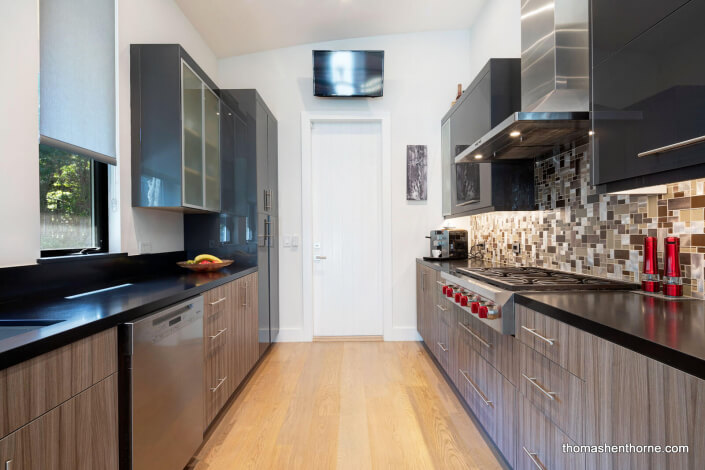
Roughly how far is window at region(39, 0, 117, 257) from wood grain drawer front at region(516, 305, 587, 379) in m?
2.21

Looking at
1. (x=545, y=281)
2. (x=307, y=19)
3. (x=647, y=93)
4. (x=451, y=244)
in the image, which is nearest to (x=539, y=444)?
(x=545, y=281)

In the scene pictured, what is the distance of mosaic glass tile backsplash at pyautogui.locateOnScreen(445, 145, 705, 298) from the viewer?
1.26 meters

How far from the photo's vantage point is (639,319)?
97 cm

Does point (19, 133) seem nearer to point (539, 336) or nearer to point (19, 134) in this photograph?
point (19, 134)

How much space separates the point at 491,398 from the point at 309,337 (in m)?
2.20

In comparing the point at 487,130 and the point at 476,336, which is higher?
the point at 487,130

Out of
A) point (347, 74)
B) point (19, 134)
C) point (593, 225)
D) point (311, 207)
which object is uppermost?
point (347, 74)

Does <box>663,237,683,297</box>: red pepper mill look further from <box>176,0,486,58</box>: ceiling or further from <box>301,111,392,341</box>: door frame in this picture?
<box>176,0,486,58</box>: ceiling

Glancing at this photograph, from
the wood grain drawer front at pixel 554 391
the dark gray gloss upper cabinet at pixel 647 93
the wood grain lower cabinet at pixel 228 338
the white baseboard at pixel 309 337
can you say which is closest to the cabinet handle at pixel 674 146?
the dark gray gloss upper cabinet at pixel 647 93

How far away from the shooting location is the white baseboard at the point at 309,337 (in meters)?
3.57

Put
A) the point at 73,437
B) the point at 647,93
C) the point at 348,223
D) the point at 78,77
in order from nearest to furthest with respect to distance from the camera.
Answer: the point at 73,437 < the point at 647,93 < the point at 78,77 < the point at 348,223

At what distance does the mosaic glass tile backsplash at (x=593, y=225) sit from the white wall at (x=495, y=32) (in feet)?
3.45

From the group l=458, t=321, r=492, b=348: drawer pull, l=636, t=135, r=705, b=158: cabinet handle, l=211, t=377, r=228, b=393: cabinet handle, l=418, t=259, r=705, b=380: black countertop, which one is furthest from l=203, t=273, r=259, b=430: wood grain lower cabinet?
l=636, t=135, r=705, b=158: cabinet handle

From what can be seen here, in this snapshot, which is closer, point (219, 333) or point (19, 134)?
point (19, 134)
